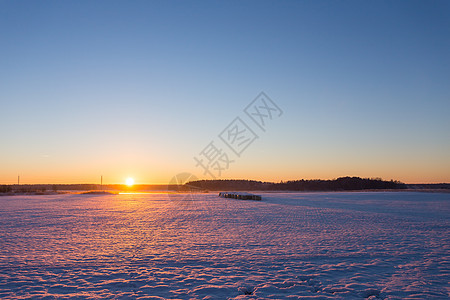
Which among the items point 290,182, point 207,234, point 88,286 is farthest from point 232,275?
point 290,182

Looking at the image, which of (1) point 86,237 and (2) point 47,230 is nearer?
(1) point 86,237

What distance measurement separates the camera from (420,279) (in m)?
7.21

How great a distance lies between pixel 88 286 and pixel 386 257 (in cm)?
777

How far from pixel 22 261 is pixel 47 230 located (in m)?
5.98

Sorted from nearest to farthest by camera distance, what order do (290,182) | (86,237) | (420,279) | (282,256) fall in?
1. (420,279)
2. (282,256)
3. (86,237)
4. (290,182)

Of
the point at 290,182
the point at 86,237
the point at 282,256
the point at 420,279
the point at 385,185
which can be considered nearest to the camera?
the point at 420,279

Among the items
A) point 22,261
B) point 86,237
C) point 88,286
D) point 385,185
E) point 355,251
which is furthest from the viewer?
point 385,185

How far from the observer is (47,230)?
1427 centimetres

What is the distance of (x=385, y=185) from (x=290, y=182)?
3062 cm

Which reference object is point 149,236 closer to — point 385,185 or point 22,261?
point 22,261

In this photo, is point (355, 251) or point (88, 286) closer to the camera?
point (88, 286)

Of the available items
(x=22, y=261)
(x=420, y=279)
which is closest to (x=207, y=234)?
(x=22, y=261)

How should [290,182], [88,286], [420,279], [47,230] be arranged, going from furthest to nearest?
[290,182]
[47,230]
[420,279]
[88,286]

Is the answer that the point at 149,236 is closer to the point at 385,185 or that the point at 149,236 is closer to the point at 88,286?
the point at 88,286
